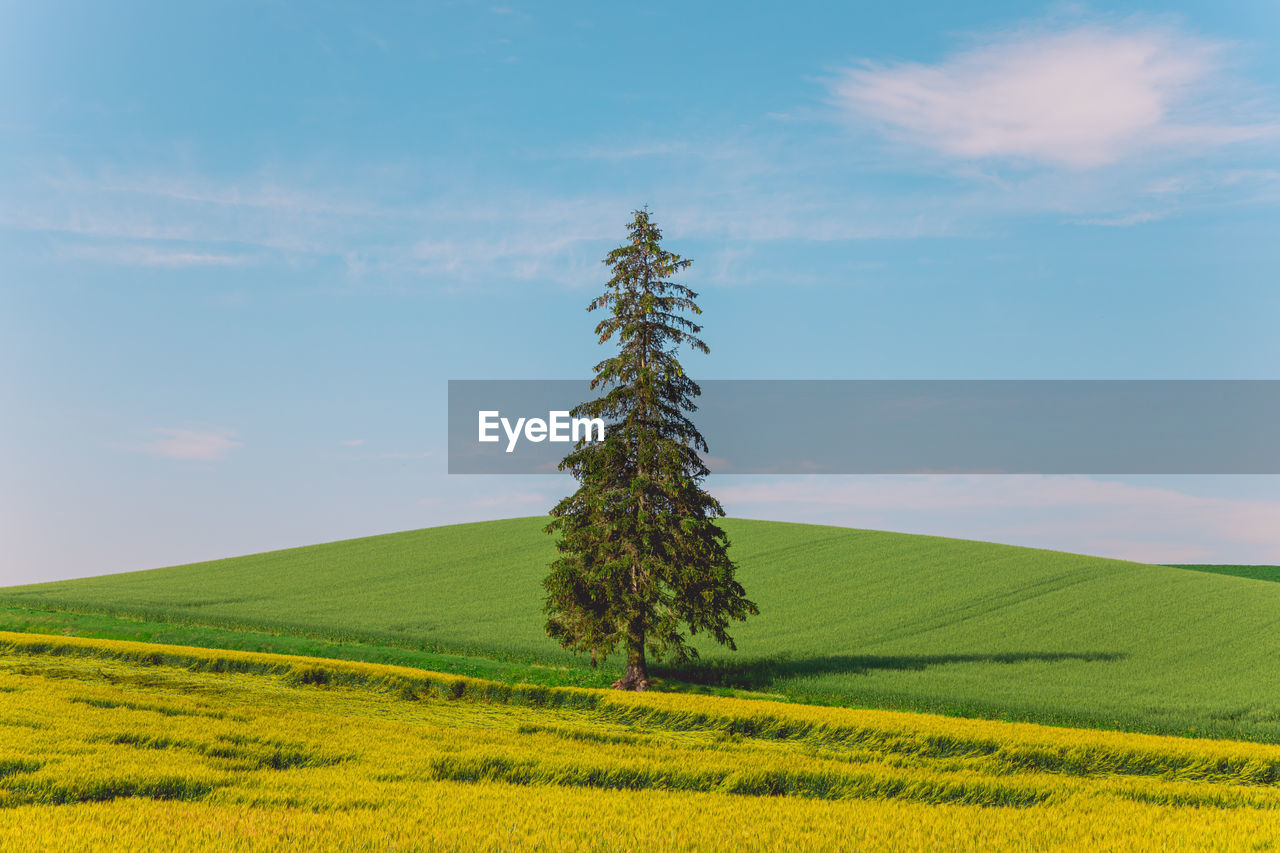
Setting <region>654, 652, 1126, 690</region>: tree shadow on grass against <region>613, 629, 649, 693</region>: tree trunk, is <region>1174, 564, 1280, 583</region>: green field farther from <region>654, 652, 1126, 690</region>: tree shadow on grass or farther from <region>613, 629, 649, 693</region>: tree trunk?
<region>613, 629, 649, 693</region>: tree trunk

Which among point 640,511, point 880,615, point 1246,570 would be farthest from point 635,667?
point 1246,570

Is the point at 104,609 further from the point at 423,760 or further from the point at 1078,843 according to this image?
the point at 1078,843

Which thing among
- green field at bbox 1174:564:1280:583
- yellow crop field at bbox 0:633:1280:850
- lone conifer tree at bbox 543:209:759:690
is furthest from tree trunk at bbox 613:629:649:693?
green field at bbox 1174:564:1280:583

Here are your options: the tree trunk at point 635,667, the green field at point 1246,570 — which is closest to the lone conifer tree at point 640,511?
the tree trunk at point 635,667

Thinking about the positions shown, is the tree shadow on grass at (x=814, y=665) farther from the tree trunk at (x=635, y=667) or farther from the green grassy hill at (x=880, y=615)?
the tree trunk at (x=635, y=667)

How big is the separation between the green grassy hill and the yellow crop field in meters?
11.7

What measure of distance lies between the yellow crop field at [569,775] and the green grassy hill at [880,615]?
38.4ft

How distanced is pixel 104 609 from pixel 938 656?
4535 centimetres

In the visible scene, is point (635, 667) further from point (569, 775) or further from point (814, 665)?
point (569, 775)

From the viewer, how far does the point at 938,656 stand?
39.3 metres

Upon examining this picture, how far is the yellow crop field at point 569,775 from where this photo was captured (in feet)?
34.6

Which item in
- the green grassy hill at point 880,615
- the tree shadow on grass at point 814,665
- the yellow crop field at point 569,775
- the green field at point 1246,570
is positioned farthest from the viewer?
the green field at point 1246,570

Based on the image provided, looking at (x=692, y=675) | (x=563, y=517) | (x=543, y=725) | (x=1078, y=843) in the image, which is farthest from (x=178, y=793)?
(x=692, y=675)

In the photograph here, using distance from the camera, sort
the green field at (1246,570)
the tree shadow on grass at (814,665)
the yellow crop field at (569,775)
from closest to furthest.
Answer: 1. the yellow crop field at (569,775)
2. the tree shadow on grass at (814,665)
3. the green field at (1246,570)
